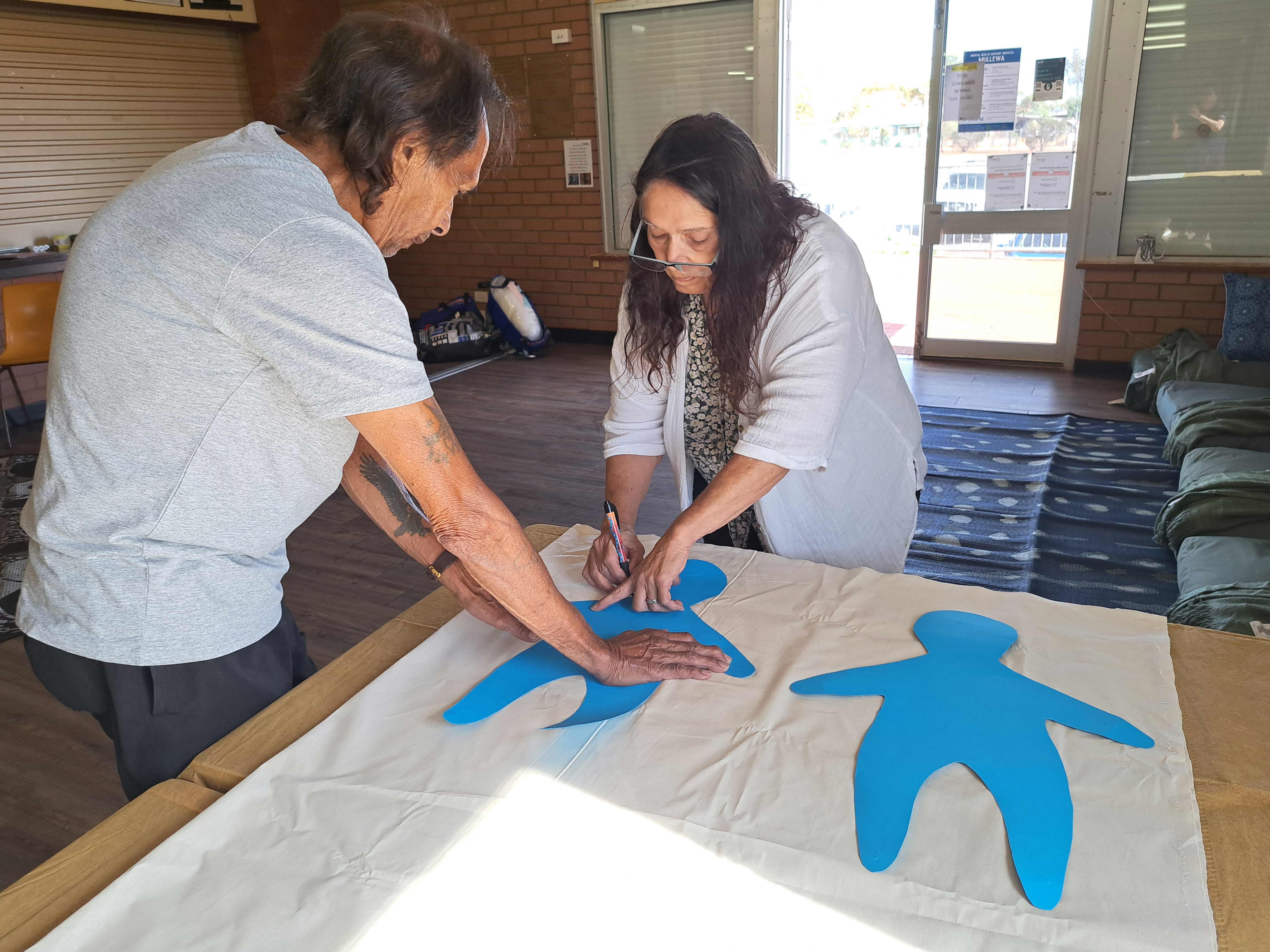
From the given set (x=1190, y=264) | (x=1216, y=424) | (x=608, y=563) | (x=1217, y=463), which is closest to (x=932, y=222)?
(x=1190, y=264)

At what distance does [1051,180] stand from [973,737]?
5.00 meters

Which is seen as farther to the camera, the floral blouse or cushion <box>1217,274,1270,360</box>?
cushion <box>1217,274,1270,360</box>

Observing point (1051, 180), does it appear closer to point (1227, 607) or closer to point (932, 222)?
point (932, 222)

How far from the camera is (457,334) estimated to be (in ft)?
21.5

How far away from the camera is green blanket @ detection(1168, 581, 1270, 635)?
194cm

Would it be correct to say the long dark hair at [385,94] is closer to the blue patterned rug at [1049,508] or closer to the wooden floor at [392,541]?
the wooden floor at [392,541]

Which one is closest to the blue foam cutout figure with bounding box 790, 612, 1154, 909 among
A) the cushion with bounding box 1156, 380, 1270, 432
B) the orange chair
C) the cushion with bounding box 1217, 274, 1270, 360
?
the cushion with bounding box 1156, 380, 1270, 432

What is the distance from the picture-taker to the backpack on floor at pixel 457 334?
6535 millimetres

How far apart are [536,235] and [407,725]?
20.5ft

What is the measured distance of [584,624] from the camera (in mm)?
1161

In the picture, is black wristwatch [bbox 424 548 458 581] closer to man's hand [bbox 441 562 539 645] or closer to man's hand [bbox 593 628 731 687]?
man's hand [bbox 441 562 539 645]

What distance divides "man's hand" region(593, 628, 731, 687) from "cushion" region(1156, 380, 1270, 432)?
3375mm

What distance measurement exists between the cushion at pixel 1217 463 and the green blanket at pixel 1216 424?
9cm

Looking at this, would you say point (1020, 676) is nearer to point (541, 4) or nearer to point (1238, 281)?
point (1238, 281)
